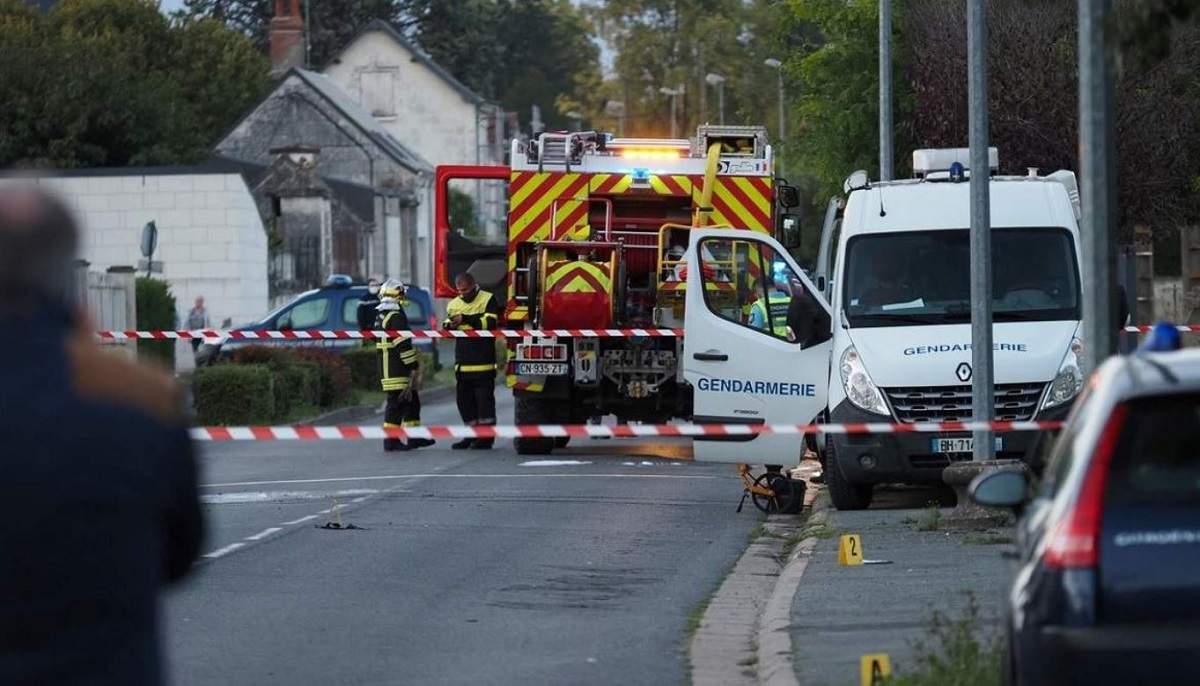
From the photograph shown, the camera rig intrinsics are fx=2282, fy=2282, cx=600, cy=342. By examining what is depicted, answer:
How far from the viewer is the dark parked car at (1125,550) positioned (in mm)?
5816

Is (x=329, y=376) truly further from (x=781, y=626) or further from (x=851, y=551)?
(x=781, y=626)

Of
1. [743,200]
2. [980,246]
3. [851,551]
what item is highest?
[743,200]

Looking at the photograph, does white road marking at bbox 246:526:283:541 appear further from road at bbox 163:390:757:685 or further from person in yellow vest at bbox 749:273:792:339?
person in yellow vest at bbox 749:273:792:339

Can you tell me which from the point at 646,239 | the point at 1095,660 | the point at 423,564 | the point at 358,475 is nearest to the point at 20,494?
the point at 1095,660

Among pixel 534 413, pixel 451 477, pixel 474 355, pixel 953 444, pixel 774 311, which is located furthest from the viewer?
pixel 474 355

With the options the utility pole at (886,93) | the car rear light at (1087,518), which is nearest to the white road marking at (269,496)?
the utility pole at (886,93)

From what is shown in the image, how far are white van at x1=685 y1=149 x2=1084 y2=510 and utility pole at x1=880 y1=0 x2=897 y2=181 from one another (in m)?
7.46

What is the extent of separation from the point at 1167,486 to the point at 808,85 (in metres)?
28.0

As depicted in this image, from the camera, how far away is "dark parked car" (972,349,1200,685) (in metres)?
5.82

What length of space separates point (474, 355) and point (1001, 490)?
16.6 metres

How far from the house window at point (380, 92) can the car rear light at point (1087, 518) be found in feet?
282

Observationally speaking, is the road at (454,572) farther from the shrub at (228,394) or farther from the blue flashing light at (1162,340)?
the shrub at (228,394)

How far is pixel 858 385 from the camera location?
16109mm

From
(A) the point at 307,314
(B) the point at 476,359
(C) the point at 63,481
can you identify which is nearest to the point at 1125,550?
(C) the point at 63,481
